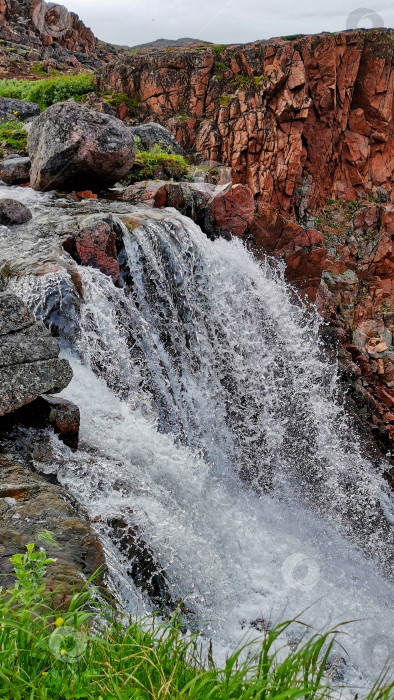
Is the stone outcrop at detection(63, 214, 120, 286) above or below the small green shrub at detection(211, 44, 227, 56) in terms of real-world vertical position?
below

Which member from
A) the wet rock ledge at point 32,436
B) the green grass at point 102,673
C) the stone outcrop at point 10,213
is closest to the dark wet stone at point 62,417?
the wet rock ledge at point 32,436

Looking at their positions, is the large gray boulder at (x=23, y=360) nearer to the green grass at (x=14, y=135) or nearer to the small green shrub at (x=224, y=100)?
the green grass at (x=14, y=135)

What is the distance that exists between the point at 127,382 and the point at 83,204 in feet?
14.3

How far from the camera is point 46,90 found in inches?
692

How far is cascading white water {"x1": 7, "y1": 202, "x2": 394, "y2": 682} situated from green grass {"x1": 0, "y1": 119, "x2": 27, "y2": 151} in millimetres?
5105

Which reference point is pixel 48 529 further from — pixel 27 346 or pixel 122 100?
pixel 122 100

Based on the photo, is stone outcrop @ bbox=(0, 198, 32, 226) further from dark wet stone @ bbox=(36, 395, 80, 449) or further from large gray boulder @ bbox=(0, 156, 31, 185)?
dark wet stone @ bbox=(36, 395, 80, 449)

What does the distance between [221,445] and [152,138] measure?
9.68m

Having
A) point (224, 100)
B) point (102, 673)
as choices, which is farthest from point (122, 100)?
point (102, 673)

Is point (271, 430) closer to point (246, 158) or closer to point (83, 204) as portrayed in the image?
point (83, 204)

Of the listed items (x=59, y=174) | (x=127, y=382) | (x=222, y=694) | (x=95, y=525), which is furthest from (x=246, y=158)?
(x=222, y=694)

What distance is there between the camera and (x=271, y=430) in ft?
27.8

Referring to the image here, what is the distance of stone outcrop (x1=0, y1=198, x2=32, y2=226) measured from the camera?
27.0 feet

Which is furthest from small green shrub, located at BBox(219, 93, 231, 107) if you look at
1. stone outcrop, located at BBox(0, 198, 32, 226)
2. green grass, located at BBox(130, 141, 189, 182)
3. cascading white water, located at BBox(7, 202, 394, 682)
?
stone outcrop, located at BBox(0, 198, 32, 226)
